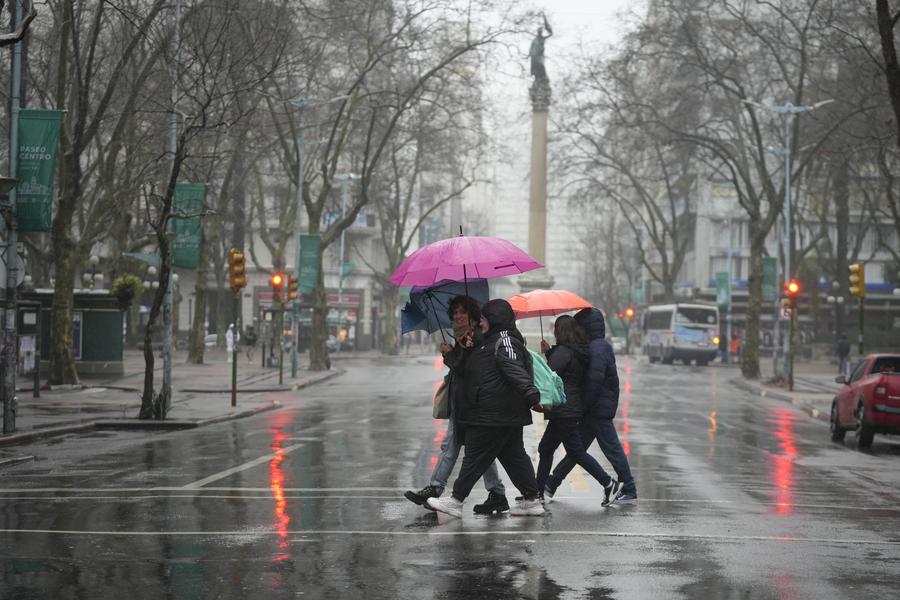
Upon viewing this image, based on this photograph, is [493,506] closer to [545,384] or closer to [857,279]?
[545,384]

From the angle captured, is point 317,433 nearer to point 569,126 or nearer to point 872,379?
point 872,379

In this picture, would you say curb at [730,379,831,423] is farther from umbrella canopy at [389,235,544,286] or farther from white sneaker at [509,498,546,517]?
white sneaker at [509,498,546,517]

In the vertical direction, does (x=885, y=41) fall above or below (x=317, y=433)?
above

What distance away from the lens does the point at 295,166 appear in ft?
153

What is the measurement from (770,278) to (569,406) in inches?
1493

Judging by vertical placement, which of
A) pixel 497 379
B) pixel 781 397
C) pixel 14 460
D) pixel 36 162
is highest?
pixel 36 162

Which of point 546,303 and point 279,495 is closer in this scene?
point 279,495

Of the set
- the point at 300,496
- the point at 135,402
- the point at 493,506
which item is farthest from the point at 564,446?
the point at 135,402

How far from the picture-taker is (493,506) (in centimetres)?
1102

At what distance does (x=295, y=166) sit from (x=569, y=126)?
46.7 feet

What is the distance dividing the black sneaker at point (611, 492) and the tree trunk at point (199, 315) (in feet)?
126

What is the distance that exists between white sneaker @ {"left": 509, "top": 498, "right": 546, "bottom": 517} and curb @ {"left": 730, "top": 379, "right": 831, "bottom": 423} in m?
18.6

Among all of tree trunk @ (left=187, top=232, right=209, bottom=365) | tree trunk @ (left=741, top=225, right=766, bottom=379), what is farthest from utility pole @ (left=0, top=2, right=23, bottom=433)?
tree trunk @ (left=741, top=225, right=766, bottom=379)

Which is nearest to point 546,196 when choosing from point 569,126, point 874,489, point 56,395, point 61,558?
point 569,126
